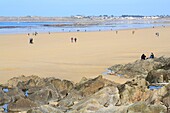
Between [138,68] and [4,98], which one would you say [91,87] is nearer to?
[4,98]

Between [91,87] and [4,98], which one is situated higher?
[91,87]

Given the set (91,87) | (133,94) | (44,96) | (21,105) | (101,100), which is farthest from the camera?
(91,87)

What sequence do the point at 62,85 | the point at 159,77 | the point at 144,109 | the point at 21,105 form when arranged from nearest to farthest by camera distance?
the point at 144,109 < the point at 21,105 < the point at 62,85 < the point at 159,77

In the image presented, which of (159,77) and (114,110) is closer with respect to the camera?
(114,110)

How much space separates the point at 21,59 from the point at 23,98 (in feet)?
60.0

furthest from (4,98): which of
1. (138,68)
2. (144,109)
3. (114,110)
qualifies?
(138,68)

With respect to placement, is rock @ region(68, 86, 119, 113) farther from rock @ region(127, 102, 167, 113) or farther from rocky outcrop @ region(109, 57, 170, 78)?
rocky outcrop @ region(109, 57, 170, 78)

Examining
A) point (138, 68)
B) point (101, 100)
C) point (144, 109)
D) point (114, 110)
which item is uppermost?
point (144, 109)

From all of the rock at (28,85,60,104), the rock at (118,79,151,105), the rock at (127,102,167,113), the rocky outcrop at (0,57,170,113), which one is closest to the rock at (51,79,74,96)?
the rocky outcrop at (0,57,170,113)

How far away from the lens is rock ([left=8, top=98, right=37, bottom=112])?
516 inches

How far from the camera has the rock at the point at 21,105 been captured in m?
13.1

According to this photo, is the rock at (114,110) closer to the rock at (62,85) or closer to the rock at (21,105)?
the rock at (21,105)

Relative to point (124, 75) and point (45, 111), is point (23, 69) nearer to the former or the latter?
point (124, 75)

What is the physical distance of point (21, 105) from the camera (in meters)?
13.2
